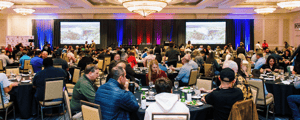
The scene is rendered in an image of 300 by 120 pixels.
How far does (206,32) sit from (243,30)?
2933 millimetres

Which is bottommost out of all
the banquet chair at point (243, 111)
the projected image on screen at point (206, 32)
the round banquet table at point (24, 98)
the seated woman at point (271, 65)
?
the round banquet table at point (24, 98)

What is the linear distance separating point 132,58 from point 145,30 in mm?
11958

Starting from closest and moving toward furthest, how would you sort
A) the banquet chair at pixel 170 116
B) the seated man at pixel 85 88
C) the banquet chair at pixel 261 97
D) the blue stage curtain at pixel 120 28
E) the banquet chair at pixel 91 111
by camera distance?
the banquet chair at pixel 170 116 → the banquet chair at pixel 91 111 → the seated man at pixel 85 88 → the banquet chair at pixel 261 97 → the blue stage curtain at pixel 120 28

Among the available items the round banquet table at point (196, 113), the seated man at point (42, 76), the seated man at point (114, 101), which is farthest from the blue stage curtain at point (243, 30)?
the seated man at point (114, 101)

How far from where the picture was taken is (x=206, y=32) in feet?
65.0

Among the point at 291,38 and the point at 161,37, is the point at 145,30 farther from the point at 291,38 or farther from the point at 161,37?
the point at 291,38

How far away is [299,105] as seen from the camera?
461 cm

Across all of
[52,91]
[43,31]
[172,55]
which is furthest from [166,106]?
[43,31]

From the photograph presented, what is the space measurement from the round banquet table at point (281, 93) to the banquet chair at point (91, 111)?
387 cm

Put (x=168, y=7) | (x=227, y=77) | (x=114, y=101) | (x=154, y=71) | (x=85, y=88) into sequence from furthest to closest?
(x=168, y=7) → (x=154, y=71) → (x=85, y=88) → (x=227, y=77) → (x=114, y=101)

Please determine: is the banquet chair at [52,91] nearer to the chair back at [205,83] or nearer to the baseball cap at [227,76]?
the chair back at [205,83]

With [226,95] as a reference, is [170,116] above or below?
below

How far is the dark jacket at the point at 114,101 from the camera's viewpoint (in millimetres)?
2709

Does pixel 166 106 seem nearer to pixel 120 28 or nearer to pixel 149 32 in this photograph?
pixel 149 32
